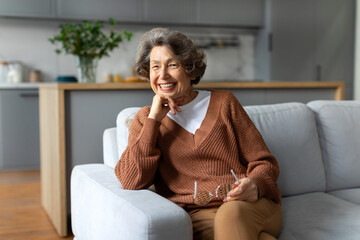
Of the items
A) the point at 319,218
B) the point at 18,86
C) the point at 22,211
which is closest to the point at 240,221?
the point at 319,218

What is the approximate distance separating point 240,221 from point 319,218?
518 millimetres

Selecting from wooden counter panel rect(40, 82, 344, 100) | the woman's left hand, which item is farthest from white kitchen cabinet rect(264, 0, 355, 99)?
the woman's left hand

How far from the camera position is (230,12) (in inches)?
205

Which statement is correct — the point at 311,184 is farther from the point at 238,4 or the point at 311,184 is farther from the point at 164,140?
the point at 238,4

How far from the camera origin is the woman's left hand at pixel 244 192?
140 cm

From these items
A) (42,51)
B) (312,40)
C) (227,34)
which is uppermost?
(227,34)

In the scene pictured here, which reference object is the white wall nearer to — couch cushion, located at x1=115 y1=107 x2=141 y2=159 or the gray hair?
couch cushion, located at x1=115 y1=107 x2=141 y2=159

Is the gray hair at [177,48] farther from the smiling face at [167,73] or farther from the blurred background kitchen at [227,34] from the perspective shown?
the blurred background kitchen at [227,34]

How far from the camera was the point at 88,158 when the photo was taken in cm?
251

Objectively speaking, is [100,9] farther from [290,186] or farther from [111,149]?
[290,186]

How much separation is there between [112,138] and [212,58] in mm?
3712

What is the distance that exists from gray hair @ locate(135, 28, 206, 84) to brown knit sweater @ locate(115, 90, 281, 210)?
17 centimetres

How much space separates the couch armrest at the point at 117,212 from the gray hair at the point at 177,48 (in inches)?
19.8

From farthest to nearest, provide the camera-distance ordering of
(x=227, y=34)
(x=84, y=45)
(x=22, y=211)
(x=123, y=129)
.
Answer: (x=227, y=34) → (x=22, y=211) → (x=84, y=45) → (x=123, y=129)
